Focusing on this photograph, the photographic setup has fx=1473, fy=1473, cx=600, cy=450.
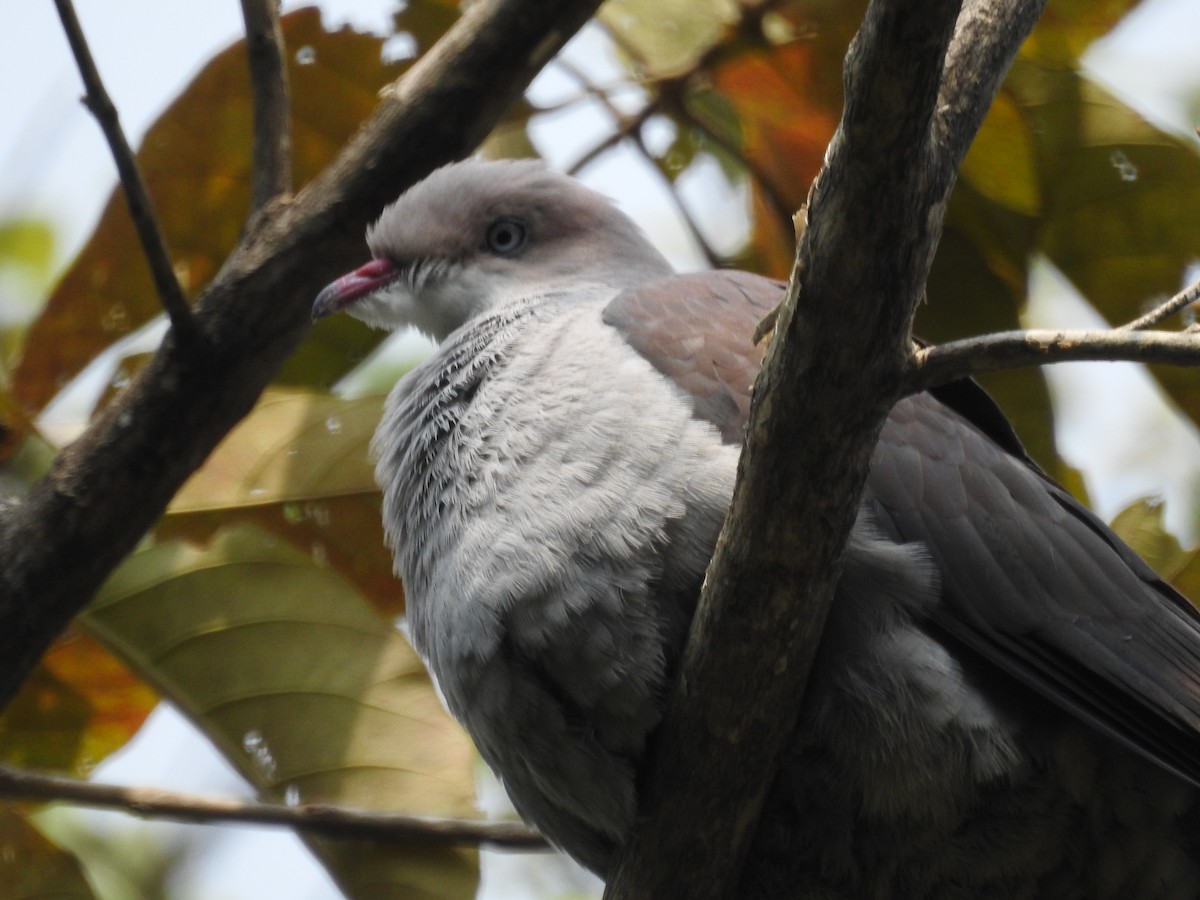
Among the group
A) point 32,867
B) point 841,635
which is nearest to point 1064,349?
point 841,635

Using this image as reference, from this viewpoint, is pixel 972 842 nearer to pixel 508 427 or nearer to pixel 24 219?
pixel 508 427

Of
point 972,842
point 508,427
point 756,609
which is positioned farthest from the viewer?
point 508,427

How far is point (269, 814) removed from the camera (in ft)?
9.17

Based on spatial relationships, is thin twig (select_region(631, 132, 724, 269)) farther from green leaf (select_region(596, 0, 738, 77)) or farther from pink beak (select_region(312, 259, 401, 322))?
pink beak (select_region(312, 259, 401, 322))

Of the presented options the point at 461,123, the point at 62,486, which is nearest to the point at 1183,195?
the point at 461,123

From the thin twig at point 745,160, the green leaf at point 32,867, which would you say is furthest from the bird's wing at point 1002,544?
the green leaf at point 32,867

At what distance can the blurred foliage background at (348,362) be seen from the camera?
10.2 feet

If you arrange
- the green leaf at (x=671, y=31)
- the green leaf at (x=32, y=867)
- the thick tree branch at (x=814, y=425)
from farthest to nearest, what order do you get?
the green leaf at (x=671, y=31)
the green leaf at (x=32, y=867)
the thick tree branch at (x=814, y=425)

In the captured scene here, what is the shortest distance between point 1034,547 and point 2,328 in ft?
8.39

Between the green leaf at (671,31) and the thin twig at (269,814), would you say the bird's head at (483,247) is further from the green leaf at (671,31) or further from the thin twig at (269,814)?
the thin twig at (269,814)

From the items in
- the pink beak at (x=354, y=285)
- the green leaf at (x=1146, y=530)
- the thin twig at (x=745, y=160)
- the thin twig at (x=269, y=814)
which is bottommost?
the thin twig at (x=269, y=814)

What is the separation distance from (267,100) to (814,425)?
1589 millimetres

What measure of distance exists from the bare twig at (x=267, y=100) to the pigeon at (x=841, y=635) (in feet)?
2.25

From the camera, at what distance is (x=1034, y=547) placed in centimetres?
254
